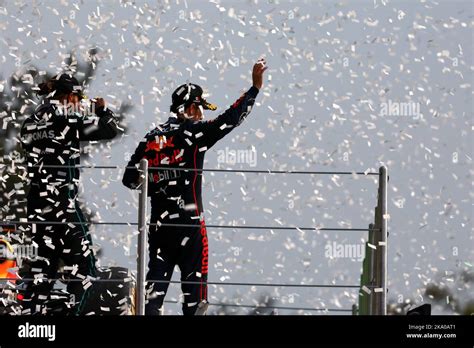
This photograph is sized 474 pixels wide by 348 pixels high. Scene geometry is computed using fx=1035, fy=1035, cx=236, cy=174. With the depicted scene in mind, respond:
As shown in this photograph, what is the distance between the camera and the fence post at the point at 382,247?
16.3ft

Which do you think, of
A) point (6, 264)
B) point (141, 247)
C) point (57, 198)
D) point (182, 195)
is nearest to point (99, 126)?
point (57, 198)

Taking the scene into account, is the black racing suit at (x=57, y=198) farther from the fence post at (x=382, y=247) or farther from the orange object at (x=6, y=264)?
the fence post at (x=382, y=247)

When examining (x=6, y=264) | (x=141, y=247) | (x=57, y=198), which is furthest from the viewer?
(x=6, y=264)


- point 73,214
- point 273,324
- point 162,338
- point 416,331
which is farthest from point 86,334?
point 73,214

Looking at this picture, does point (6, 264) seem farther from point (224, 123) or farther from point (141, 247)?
point (224, 123)

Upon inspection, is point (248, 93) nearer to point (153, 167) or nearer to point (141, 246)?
point (153, 167)

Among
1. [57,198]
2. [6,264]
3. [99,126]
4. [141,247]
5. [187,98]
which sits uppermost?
[187,98]

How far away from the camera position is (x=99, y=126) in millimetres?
5453

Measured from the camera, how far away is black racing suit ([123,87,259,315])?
5.43 meters

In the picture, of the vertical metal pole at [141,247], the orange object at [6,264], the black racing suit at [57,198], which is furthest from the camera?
the orange object at [6,264]

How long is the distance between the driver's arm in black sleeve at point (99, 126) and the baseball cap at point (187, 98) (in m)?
0.34

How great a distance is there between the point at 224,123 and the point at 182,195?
17.4 inches

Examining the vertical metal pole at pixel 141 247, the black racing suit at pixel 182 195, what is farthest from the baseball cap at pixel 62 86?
the vertical metal pole at pixel 141 247

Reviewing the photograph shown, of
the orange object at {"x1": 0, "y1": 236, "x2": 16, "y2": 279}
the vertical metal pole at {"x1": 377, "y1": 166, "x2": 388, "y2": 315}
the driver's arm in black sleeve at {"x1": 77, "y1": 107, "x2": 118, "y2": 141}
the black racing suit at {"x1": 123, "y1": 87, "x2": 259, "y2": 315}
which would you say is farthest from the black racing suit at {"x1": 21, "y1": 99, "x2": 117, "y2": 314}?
the vertical metal pole at {"x1": 377, "y1": 166, "x2": 388, "y2": 315}
